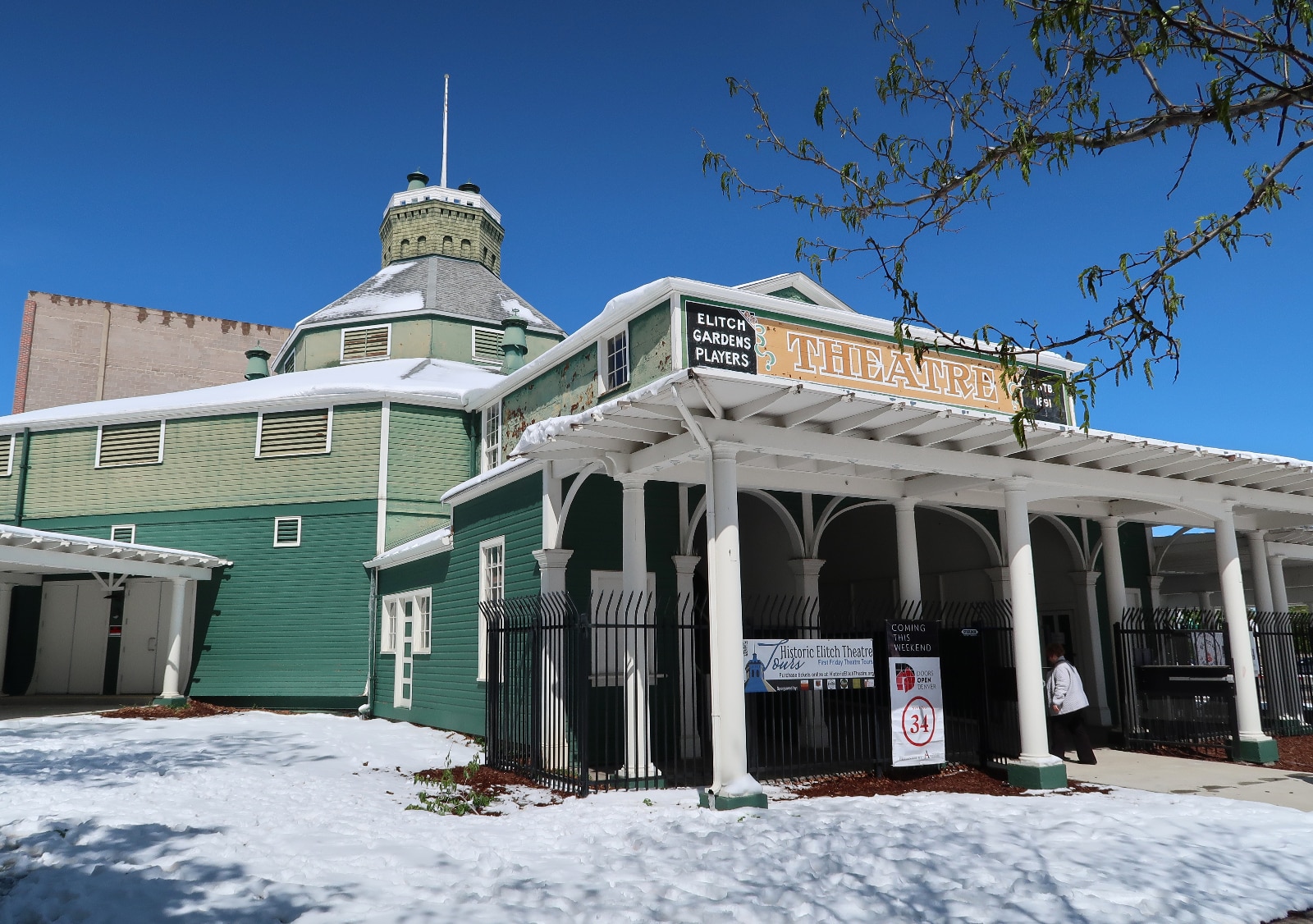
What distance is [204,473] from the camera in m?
20.5

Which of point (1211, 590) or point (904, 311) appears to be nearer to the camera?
point (904, 311)

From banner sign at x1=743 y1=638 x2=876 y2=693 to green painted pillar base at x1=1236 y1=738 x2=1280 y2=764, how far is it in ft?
16.2

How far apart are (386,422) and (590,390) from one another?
6.32 metres

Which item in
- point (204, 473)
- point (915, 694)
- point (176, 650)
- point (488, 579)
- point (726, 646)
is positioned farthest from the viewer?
point (204, 473)

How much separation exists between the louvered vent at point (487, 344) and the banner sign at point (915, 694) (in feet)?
59.3

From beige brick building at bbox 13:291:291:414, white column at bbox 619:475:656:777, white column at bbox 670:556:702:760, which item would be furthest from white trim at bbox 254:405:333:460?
beige brick building at bbox 13:291:291:414

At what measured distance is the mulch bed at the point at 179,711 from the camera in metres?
17.0

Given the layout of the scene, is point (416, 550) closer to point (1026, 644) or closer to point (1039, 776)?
point (1026, 644)

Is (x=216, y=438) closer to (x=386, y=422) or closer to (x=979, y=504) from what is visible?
(x=386, y=422)

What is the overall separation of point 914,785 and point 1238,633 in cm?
535

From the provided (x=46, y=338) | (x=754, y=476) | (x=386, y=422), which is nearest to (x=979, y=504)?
(x=754, y=476)

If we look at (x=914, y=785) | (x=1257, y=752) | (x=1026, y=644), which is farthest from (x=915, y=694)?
(x=1257, y=752)

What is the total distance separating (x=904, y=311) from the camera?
506cm

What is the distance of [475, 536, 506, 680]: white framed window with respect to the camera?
42.1ft
